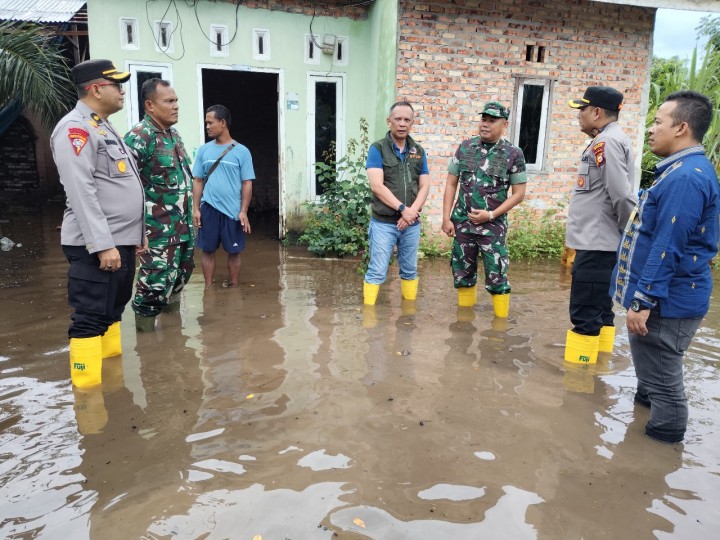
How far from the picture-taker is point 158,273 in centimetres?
392

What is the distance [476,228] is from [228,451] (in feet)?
9.08

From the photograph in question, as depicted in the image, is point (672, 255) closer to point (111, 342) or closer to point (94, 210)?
point (94, 210)

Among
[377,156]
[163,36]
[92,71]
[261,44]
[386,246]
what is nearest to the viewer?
[92,71]

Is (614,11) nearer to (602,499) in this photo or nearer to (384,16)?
(384,16)

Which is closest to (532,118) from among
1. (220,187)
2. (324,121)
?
(324,121)

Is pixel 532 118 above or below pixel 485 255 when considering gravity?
above

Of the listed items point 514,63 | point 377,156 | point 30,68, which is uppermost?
point 514,63

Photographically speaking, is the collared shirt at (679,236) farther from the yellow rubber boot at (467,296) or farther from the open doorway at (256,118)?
the open doorway at (256,118)

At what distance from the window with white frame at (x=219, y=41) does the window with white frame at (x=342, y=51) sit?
159cm

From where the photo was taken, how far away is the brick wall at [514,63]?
7.00m

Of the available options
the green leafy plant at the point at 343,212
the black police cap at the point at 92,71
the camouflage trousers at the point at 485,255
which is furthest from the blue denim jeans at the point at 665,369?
the green leafy plant at the point at 343,212

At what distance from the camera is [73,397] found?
3082 millimetres

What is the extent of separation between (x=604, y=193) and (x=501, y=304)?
60.9 inches

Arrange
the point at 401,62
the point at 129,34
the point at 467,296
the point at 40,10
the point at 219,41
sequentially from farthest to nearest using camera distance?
the point at 40,10 → the point at 219,41 → the point at 129,34 → the point at 401,62 → the point at 467,296
